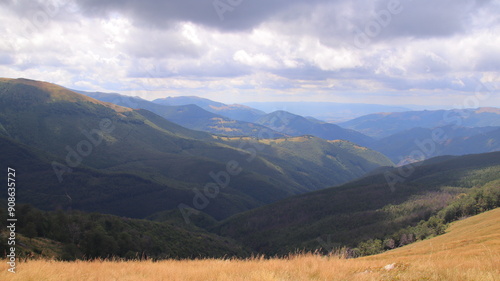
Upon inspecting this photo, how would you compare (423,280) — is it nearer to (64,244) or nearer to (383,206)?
(64,244)

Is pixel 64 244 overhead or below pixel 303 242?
overhead

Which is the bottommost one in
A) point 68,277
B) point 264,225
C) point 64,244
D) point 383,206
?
point 264,225

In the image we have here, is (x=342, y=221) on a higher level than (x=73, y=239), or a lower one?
lower

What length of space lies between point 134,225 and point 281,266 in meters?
92.2

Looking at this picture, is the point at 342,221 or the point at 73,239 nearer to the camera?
the point at 73,239

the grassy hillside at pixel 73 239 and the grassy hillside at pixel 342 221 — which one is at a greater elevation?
the grassy hillside at pixel 73 239

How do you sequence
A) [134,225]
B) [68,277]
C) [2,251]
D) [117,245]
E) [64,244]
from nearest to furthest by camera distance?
[68,277], [2,251], [64,244], [117,245], [134,225]

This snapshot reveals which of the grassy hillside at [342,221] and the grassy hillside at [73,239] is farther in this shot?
the grassy hillside at [342,221]

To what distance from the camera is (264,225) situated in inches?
7397

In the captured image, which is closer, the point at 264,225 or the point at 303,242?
the point at 303,242

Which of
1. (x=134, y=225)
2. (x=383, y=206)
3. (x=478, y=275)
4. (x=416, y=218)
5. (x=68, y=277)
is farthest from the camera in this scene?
(x=383, y=206)

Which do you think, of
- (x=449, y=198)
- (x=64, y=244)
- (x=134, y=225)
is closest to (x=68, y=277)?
(x=64, y=244)

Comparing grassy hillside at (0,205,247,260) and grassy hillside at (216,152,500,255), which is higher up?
grassy hillside at (0,205,247,260)

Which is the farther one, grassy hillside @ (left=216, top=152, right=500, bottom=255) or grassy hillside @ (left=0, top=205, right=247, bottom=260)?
grassy hillside @ (left=216, top=152, right=500, bottom=255)
